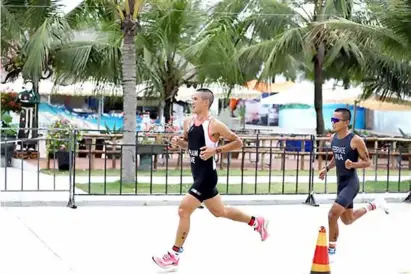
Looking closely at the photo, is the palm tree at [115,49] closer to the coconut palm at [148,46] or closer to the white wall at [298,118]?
the coconut palm at [148,46]

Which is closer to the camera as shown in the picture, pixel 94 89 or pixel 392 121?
pixel 94 89

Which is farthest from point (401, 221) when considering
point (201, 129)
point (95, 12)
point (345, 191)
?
point (95, 12)

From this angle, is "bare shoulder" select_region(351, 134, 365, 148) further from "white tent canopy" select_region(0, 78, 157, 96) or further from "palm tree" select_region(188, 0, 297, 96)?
"palm tree" select_region(188, 0, 297, 96)

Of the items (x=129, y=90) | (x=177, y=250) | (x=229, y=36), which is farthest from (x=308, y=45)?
(x=177, y=250)

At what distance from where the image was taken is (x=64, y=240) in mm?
9484

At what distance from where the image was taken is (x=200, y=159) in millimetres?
8023

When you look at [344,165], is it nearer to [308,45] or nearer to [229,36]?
[308,45]

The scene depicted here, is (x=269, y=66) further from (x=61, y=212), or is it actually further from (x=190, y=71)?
(x=61, y=212)

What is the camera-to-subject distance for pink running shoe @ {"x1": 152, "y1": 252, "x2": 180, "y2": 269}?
25.6 feet

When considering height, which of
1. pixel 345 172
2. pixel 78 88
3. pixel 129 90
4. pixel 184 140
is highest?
pixel 78 88

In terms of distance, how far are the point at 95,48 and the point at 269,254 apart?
41.7 feet

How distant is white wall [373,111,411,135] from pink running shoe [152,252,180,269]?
29.1m

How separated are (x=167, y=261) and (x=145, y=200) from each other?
5220 mm

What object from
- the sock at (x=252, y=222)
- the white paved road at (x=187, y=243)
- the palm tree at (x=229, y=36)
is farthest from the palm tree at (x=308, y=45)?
the sock at (x=252, y=222)
